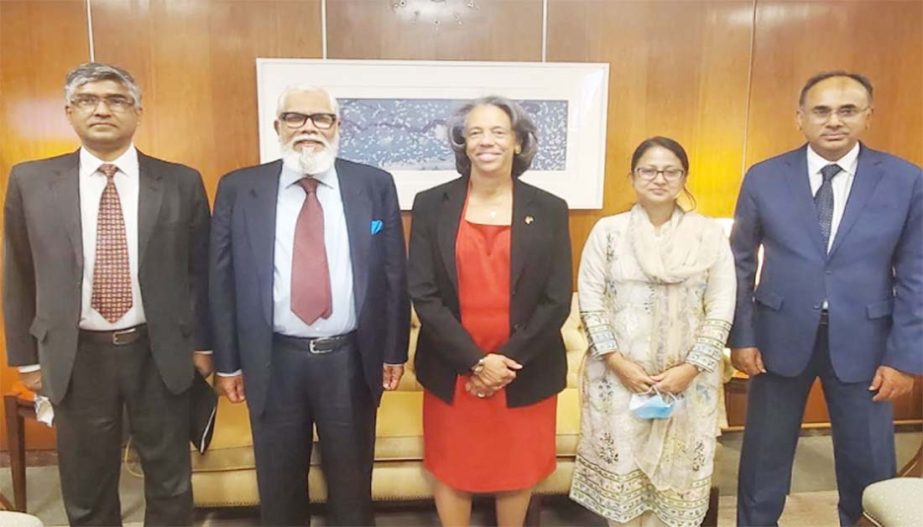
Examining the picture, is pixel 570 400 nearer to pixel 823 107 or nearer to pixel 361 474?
pixel 361 474

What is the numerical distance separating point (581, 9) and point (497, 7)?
0.42 m

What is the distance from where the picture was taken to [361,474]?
212cm

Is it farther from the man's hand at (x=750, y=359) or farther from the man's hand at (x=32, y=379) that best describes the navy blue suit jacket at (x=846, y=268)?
the man's hand at (x=32, y=379)

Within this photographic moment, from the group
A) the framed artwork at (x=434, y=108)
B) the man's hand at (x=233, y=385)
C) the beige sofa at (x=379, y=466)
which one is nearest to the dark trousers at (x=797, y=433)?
the beige sofa at (x=379, y=466)

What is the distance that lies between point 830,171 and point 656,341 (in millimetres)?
789

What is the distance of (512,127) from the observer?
6.55 feet

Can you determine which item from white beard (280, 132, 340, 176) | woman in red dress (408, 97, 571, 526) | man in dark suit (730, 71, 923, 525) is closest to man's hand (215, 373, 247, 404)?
woman in red dress (408, 97, 571, 526)

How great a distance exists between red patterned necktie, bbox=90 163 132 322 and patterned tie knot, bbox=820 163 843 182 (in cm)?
216

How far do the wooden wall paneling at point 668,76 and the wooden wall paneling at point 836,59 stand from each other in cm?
10

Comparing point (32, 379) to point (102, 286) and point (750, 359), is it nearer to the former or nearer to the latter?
point (102, 286)

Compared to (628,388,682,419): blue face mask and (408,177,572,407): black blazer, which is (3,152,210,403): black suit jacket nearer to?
(408,177,572,407): black blazer

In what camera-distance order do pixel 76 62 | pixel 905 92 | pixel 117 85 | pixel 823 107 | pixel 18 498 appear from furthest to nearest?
pixel 905 92
pixel 76 62
pixel 18 498
pixel 823 107
pixel 117 85

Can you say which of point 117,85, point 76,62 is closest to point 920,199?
point 117,85

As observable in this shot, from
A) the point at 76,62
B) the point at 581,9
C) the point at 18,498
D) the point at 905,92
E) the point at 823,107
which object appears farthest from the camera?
the point at 905,92
